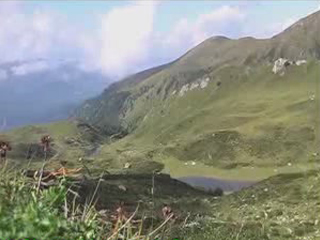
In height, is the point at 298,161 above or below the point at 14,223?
below

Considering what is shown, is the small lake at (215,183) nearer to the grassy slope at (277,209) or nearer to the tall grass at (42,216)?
the grassy slope at (277,209)

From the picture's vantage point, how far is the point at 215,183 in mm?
164625

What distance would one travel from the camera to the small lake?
150413 millimetres

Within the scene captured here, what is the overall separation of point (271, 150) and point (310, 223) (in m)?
146

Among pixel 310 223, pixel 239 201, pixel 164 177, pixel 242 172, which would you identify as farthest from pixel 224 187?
pixel 310 223

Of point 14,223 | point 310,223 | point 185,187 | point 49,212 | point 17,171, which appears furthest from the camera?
point 185,187

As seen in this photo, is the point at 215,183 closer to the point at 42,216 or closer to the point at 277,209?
the point at 277,209

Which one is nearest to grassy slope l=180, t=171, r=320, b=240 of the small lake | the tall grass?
the small lake

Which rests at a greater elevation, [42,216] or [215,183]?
[42,216]

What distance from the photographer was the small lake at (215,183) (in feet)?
493

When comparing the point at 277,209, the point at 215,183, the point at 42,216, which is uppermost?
the point at 42,216

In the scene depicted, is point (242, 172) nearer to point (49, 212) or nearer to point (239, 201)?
point (239, 201)

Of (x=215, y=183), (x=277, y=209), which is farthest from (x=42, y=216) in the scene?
(x=215, y=183)

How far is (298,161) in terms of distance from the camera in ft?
605
